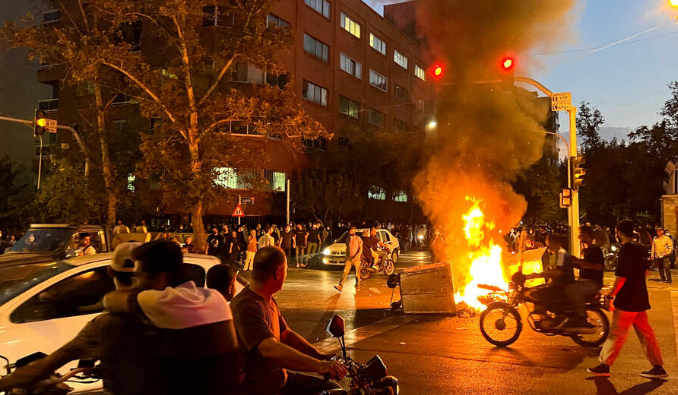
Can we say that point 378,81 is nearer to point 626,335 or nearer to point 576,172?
point 576,172

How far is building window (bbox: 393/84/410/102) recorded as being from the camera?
4877 centimetres

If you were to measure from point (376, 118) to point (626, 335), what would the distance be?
3992 cm

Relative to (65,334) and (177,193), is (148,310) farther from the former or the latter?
(177,193)

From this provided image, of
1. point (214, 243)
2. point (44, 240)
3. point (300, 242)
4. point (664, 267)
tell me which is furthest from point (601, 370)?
point (300, 242)

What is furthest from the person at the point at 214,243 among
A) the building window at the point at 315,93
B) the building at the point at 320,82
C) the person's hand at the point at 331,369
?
the person's hand at the point at 331,369

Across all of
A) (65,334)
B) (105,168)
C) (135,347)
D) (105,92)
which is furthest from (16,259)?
(105,92)

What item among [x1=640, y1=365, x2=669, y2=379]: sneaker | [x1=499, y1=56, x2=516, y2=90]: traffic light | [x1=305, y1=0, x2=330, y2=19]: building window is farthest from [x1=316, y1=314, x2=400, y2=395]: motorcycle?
[x1=305, y1=0, x2=330, y2=19]: building window

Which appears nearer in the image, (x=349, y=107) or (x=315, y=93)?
(x=315, y=93)

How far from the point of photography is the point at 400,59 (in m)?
49.9

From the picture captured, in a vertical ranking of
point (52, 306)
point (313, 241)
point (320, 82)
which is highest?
point (320, 82)

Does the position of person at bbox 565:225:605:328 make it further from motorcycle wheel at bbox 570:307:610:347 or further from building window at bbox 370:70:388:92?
building window at bbox 370:70:388:92

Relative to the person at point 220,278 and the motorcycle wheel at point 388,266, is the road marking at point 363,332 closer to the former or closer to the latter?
the person at point 220,278

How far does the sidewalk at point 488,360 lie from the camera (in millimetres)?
6023

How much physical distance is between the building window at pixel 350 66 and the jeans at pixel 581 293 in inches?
1308
